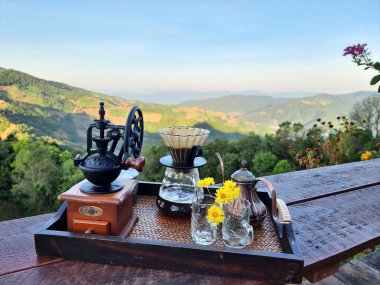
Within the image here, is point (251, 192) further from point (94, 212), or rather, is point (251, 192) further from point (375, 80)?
point (375, 80)

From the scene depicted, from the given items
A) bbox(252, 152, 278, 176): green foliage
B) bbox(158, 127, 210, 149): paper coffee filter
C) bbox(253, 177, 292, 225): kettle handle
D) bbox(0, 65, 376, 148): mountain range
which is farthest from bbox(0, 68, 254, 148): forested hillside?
bbox(253, 177, 292, 225): kettle handle

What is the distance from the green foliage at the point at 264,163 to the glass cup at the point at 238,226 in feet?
9.86

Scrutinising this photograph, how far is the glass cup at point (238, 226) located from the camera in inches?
34.2

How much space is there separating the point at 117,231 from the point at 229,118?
4.52 m

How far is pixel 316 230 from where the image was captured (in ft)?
3.38

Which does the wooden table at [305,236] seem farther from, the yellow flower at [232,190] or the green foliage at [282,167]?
the green foliage at [282,167]

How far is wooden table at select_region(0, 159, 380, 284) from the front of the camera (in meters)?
0.75

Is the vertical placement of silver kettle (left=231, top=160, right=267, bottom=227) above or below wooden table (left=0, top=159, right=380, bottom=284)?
above

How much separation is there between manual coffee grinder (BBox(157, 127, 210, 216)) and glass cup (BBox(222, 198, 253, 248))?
175 mm

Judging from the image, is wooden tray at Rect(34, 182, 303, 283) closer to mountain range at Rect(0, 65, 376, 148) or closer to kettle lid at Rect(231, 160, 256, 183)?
kettle lid at Rect(231, 160, 256, 183)

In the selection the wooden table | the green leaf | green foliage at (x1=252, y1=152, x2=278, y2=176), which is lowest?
green foliage at (x1=252, y1=152, x2=278, y2=176)

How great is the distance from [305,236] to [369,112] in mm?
3502

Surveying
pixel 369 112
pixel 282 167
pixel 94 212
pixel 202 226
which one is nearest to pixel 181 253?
pixel 202 226

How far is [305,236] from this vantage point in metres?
0.99
